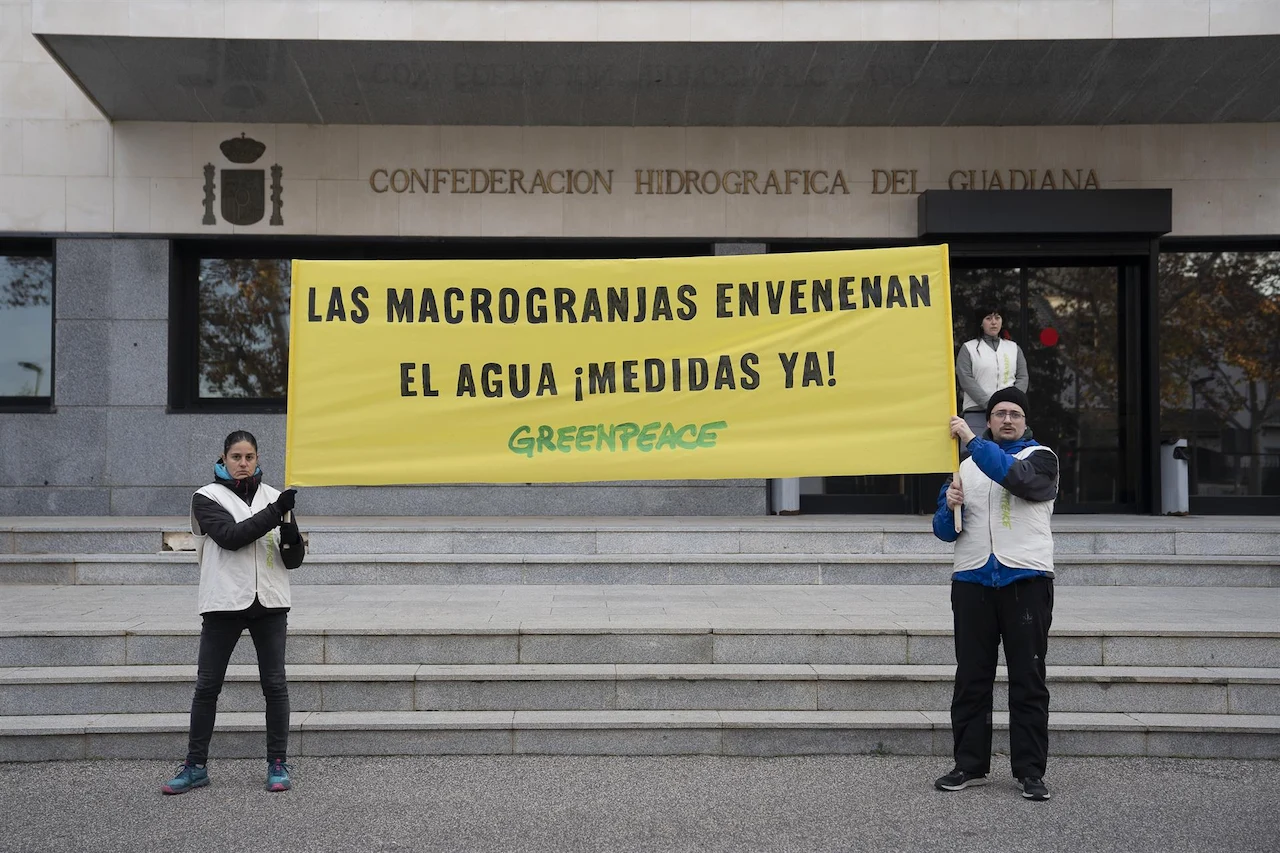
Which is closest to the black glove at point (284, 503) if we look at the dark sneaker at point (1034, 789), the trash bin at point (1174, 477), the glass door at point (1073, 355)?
the dark sneaker at point (1034, 789)

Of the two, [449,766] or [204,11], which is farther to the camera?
[204,11]

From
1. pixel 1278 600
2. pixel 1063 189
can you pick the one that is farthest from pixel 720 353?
pixel 1063 189

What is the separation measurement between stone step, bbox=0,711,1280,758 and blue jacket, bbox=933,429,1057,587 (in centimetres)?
128

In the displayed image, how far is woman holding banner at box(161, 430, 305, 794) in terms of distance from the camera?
17.8 feet

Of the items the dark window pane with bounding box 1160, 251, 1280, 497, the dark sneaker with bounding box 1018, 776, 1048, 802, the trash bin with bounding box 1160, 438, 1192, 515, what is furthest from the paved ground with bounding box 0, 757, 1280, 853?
the dark window pane with bounding box 1160, 251, 1280, 497

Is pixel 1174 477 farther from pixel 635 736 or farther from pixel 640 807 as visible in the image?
pixel 640 807

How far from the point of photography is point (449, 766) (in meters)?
5.98

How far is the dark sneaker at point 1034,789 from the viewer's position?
5.31 m

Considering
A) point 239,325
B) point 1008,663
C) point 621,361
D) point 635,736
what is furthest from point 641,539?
point 239,325

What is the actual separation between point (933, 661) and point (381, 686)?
11.6 feet

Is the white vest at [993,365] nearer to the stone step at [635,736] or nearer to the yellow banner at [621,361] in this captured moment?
the stone step at [635,736]

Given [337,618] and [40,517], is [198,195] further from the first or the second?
[337,618]

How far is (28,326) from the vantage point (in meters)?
12.4

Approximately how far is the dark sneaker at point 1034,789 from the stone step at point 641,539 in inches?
179
